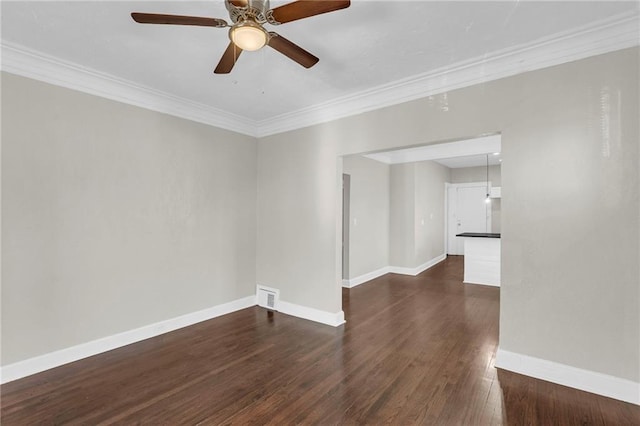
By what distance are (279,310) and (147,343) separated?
1656mm

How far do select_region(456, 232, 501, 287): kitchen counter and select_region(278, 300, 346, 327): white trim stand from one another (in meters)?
3.32

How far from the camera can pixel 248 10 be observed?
1.62 m

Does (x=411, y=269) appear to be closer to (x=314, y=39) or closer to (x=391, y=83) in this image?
(x=391, y=83)

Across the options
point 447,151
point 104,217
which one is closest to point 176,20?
point 104,217

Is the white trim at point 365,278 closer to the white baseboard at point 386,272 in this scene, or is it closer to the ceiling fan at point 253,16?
the white baseboard at point 386,272

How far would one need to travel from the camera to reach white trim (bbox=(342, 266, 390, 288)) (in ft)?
18.8

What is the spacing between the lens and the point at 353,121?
12.2 ft

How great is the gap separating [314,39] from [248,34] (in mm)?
989

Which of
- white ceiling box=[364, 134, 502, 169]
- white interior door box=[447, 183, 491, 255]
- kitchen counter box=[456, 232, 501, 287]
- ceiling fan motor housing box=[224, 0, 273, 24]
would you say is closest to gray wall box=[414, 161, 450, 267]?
white ceiling box=[364, 134, 502, 169]

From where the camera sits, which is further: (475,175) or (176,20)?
(475,175)

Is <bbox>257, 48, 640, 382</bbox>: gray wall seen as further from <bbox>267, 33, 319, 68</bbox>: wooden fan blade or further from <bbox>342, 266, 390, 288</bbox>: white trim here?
<bbox>342, 266, 390, 288</bbox>: white trim

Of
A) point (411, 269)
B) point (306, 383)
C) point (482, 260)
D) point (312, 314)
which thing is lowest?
point (306, 383)

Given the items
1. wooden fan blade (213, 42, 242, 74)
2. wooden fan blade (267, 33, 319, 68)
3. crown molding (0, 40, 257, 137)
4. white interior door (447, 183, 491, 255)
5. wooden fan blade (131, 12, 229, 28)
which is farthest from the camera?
white interior door (447, 183, 491, 255)

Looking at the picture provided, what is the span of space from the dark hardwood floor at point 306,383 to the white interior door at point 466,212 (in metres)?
5.96
